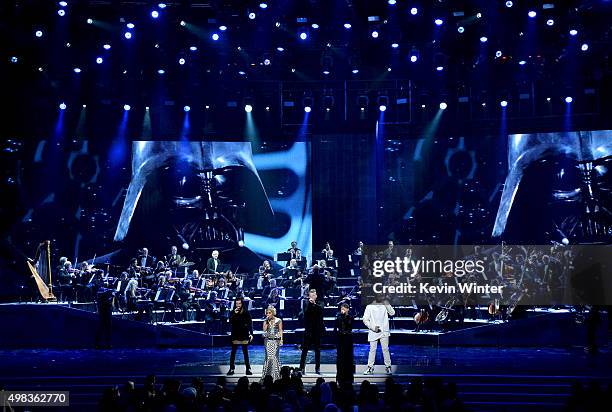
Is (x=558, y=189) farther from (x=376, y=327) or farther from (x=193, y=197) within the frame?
(x=193, y=197)

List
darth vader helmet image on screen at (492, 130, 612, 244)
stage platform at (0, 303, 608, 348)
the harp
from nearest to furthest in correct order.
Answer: stage platform at (0, 303, 608, 348) → the harp → darth vader helmet image on screen at (492, 130, 612, 244)

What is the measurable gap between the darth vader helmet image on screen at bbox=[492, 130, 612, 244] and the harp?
1335 cm

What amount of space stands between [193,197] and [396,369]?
11766mm

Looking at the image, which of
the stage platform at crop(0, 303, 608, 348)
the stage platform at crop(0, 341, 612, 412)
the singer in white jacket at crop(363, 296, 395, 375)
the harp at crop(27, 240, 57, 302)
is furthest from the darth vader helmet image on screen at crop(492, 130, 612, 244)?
the harp at crop(27, 240, 57, 302)

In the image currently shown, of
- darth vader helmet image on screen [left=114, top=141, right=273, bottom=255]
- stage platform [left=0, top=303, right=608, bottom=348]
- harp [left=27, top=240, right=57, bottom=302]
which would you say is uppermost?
darth vader helmet image on screen [left=114, top=141, right=273, bottom=255]

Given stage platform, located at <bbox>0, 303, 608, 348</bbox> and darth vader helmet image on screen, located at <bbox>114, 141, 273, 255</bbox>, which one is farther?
darth vader helmet image on screen, located at <bbox>114, 141, 273, 255</bbox>

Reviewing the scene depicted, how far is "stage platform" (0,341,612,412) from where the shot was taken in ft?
41.1

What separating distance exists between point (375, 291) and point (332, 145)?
19.8 ft

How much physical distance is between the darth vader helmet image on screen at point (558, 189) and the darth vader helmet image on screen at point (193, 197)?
7.76 meters

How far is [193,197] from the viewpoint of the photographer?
24.6 metres

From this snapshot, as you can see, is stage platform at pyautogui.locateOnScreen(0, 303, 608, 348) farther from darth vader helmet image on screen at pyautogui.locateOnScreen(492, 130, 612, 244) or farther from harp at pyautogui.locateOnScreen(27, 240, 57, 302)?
darth vader helmet image on screen at pyautogui.locateOnScreen(492, 130, 612, 244)

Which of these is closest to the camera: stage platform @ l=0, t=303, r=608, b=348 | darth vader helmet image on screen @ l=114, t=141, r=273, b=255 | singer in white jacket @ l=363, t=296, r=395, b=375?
singer in white jacket @ l=363, t=296, r=395, b=375

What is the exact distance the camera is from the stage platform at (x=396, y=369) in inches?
493

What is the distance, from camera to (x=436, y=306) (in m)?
20.1
